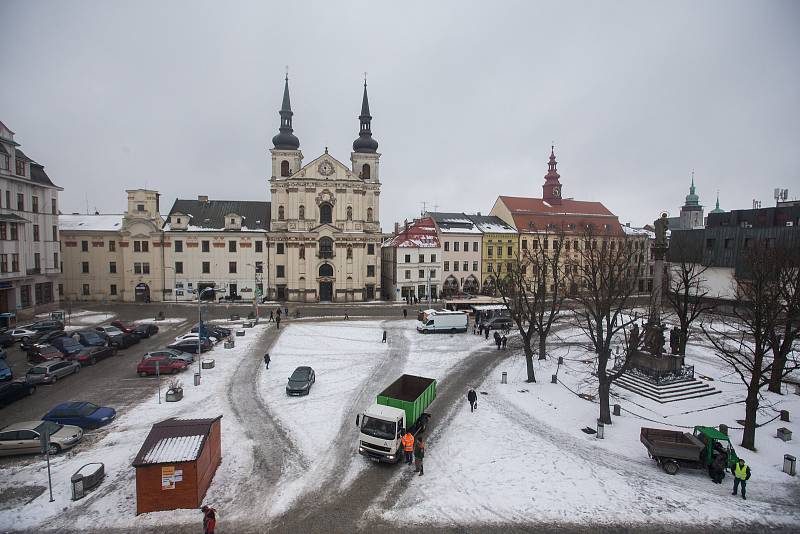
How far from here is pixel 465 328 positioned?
4353 centimetres

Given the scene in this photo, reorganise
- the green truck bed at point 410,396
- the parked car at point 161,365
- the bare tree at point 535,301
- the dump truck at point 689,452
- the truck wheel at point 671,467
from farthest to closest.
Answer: the parked car at point 161,365, the bare tree at point 535,301, the green truck bed at point 410,396, the truck wheel at point 671,467, the dump truck at point 689,452

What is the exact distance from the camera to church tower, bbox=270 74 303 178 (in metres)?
62.8

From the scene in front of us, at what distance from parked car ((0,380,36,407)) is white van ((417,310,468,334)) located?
29.0 metres

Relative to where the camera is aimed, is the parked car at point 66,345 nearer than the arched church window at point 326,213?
Yes

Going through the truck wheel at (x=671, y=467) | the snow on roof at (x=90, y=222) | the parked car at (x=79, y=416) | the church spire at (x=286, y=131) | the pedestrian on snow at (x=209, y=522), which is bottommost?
the truck wheel at (x=671, y=467)

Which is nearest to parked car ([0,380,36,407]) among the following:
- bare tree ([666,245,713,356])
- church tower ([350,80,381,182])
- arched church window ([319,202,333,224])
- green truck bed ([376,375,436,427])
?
green truck bed ([376,375,436,427])

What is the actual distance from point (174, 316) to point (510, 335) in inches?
1460

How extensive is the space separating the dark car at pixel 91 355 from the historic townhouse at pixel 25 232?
20897 millimetres

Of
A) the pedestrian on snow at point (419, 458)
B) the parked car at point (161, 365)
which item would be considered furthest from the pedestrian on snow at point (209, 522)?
the parked car at point (161, 365)

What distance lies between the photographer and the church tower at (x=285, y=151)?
2474 inches

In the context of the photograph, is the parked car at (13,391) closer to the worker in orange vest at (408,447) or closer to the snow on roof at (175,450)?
the snow on roof at (175,450)

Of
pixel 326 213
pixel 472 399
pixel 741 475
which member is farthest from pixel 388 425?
pixel 326 213

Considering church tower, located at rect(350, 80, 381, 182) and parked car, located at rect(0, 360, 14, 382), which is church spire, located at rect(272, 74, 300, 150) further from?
parked car, located at rect(0, 360, 14, 382)

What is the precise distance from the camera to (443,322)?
1678 inches
